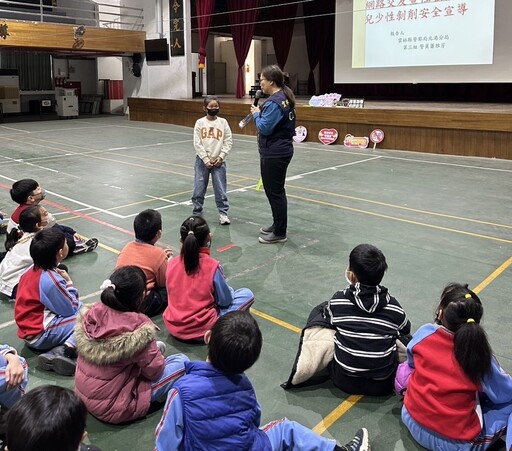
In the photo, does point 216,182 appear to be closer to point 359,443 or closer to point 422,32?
point 359,443

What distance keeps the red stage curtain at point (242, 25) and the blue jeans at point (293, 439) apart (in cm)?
1630

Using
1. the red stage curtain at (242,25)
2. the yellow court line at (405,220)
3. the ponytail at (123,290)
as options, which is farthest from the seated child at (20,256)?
the red stage curtain at (242,25)

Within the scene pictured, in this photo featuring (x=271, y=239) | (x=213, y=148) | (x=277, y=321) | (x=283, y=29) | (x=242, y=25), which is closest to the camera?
(x=277, y=321)

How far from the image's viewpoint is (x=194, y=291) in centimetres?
301

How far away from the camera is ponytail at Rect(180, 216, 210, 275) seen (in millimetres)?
2906

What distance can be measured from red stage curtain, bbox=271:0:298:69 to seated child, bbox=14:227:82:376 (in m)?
18.2

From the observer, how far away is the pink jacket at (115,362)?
2.21 metres

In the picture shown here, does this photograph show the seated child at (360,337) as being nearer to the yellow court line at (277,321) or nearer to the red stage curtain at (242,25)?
the yellow court line at (277,321)

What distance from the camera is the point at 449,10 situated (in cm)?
1086

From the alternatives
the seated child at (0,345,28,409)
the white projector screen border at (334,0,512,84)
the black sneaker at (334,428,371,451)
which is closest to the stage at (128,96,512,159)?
the white projector screen border at (334,0,512,84)

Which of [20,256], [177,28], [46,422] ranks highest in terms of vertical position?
[177,28]

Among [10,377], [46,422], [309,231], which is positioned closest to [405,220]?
[309,231]

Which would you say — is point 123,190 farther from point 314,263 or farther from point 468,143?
point 468,143

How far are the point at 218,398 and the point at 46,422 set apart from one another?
23.6 inches
